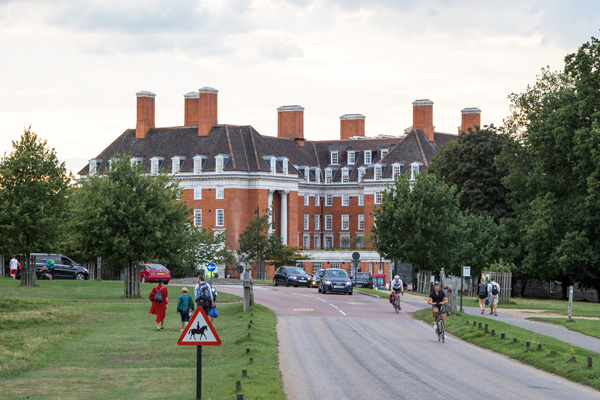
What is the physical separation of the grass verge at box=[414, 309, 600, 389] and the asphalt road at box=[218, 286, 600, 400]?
347 millimetres

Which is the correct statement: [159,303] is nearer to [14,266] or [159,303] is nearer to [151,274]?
Result: [14,266]

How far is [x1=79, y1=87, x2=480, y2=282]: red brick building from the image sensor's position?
116m

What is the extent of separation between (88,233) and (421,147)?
78.3 metres

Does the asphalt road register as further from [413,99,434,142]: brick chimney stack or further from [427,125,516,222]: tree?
[413,99,434,142]: brick chimney stack

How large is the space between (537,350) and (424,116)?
102m

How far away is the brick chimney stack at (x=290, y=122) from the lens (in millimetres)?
131250

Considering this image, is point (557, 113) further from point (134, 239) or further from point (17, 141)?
point (17, 141)

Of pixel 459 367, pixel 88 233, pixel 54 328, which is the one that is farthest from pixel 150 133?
pixel 459 367

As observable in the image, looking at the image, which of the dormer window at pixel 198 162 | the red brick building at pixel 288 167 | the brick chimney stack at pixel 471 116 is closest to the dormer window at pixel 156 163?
the red brick building at pixel 288 167

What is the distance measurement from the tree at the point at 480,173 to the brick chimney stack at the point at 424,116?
144 ft

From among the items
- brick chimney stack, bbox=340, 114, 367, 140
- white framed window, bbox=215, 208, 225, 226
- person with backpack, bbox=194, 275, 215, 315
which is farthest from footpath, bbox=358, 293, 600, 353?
brick chimney stack, bbox=340, 114, 367, 140

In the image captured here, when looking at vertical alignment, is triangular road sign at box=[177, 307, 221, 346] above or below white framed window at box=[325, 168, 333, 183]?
below

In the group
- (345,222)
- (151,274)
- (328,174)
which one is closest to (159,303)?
(151,274)

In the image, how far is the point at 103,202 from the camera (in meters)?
49.5
